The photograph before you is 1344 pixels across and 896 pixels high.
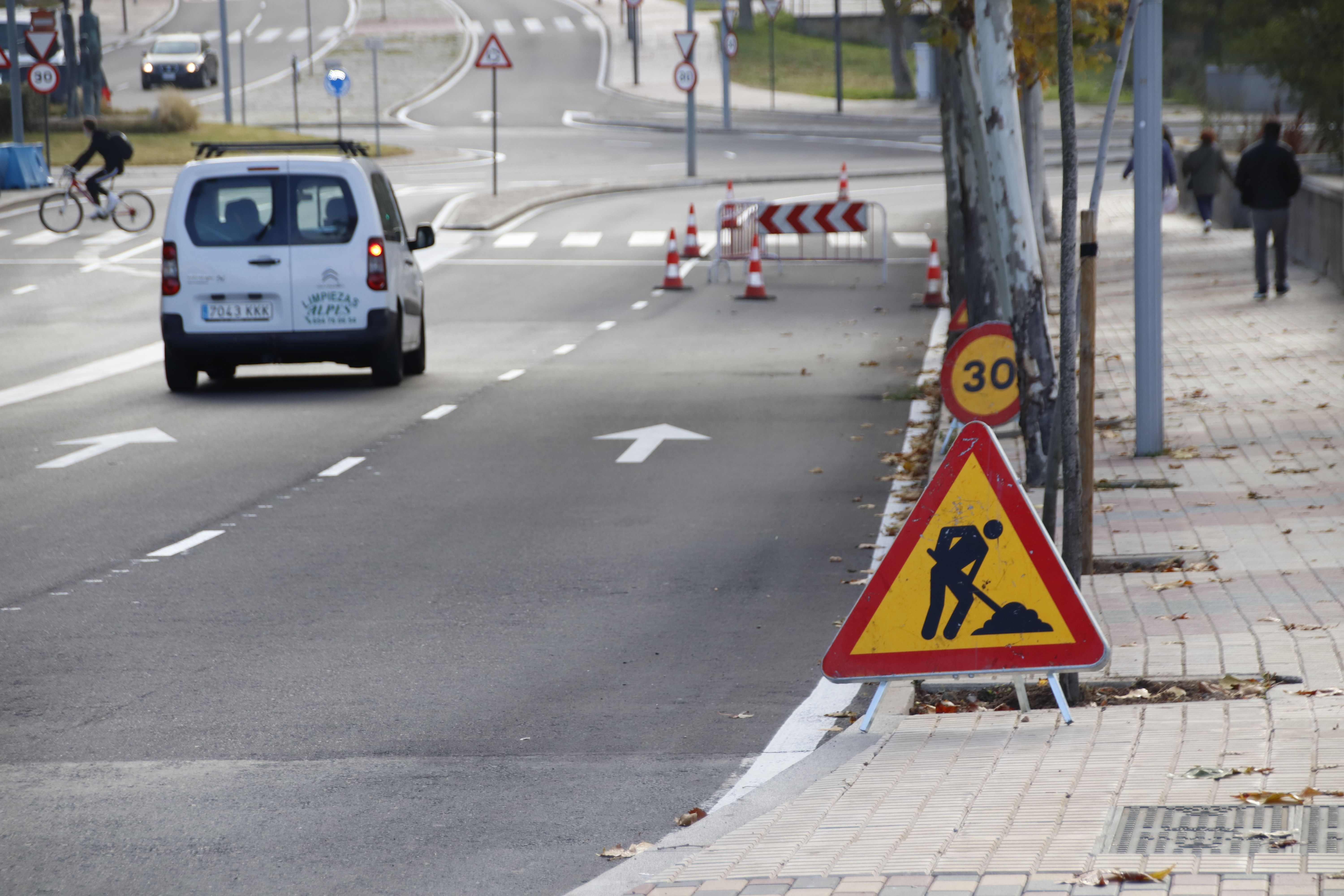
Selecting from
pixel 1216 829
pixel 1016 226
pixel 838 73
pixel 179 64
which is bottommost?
pixel 1216 829

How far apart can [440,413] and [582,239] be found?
680 inches

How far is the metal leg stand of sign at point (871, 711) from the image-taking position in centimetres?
652

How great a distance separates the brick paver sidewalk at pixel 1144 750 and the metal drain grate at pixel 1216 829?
2 cm

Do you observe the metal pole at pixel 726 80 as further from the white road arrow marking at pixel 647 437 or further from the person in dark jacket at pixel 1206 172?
the white road arrow marking at pixel 647 437

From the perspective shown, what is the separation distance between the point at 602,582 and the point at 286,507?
277 centimetres

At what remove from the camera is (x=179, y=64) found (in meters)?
71.0

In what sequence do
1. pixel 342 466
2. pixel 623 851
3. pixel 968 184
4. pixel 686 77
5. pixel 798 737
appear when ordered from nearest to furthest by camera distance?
1. pixel 623 851
2. pixel 798 737
3. pixel 342 466
4. pixel 968 184
5. pixel 686 77

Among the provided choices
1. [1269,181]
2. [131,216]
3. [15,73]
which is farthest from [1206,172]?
[15,73]

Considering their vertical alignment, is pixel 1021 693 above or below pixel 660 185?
below

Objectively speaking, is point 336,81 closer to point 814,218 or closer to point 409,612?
point 814,218

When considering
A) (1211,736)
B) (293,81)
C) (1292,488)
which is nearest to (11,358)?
(1292,488)

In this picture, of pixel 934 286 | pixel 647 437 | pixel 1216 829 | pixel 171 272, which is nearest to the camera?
pixel 1216 829

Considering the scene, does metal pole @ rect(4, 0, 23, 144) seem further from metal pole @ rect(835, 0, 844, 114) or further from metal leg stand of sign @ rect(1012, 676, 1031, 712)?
metal leg stand of sign @ rect(1012, 676, 1031, 712)

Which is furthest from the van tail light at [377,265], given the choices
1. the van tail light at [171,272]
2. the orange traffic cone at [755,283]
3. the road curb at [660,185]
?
the road curb at [660,185]
